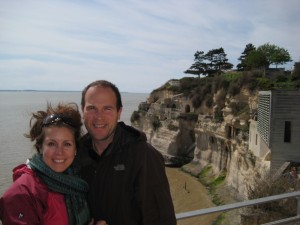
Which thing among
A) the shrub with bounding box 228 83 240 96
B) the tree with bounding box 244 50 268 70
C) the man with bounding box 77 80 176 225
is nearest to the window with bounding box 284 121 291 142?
the shrub with bounding box 228 83 240 96

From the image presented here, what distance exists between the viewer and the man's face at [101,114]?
8.87 feet

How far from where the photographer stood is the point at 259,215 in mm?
9352

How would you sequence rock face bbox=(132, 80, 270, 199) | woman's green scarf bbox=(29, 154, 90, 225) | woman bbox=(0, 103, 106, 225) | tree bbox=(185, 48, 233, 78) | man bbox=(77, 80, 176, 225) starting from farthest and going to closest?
tree bbox=(185, 48, 233, 78)
rock face bbox=(132, 80, 270, 199)
man bbox=(77, 80, 176, 225)
woman's green scarf bbox=(29, 154, 90, 225)
woman bbox=(0, 103, 106, 225)

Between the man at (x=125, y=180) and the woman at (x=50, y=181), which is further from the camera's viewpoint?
the man at (x=125, y=180)

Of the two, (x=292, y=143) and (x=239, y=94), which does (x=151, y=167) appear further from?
(x=239, y=94)

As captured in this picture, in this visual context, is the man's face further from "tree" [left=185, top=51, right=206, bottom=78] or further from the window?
"tree" [left=185, top=51, right=206, bottom=78]

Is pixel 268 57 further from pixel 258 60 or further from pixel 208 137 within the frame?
pixel 208 137

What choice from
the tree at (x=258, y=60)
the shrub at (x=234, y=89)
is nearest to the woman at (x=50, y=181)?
the shrub at (x=234, y=89)

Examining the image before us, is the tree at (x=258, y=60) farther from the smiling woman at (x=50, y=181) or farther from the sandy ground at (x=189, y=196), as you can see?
the smiling woman at (x=50, y=181)

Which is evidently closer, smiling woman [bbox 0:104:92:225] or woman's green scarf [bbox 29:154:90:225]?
Answer: smiling woman [bbox 0:104:92:225]

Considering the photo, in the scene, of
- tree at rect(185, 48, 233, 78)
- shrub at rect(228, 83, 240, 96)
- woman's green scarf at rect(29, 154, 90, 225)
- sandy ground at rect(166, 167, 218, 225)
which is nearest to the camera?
woman's green scarf at rect(29, 154, 90, 225)

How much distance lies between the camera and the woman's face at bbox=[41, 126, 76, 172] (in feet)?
7.91

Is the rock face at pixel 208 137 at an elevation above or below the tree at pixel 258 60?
below

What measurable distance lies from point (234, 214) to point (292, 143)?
5.39m
